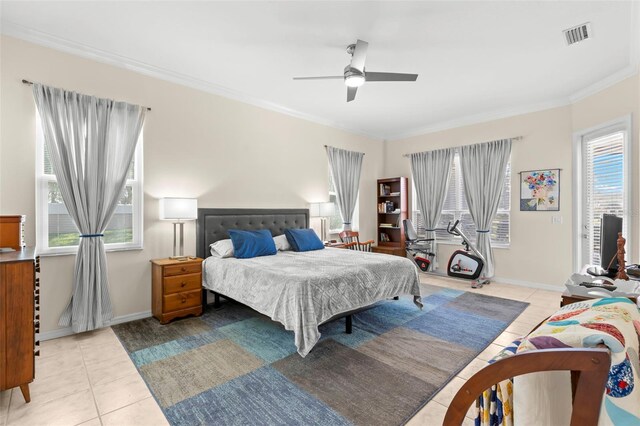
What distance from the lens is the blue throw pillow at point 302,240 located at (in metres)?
4.55

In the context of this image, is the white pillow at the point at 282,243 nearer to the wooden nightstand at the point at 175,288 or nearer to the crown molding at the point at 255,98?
the wooden nightstand at the point at 175,288

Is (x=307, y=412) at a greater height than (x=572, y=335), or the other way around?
(x=572, y=335)

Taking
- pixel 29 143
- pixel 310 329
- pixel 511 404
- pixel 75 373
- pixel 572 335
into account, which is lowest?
pixel 75 373

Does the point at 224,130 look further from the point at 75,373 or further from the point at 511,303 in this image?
the point at 511,303

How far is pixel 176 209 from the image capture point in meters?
3.58

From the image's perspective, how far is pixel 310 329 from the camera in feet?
8.45

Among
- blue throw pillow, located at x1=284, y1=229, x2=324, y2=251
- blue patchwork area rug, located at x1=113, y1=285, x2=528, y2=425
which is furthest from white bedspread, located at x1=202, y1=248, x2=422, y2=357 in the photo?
blue throw pillow, located at x1=284, y1=229, x2=324, y2=251

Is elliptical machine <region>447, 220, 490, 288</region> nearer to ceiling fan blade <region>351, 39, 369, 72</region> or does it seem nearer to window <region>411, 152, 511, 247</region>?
window <region>411, 152, 511, 247</region>

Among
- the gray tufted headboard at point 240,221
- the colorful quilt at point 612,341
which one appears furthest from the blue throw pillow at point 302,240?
the colorful quilt at point 612,341

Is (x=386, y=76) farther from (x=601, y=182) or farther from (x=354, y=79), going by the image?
(x=601, y=182)

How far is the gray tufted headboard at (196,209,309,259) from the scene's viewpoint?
13.6ft

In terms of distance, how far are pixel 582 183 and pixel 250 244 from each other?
4.98 metres

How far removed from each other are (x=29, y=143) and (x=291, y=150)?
11.0ft

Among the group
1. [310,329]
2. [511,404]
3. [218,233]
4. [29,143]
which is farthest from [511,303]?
[29,143]
